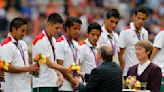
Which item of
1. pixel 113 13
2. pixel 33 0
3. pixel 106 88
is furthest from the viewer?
pixel 33 0

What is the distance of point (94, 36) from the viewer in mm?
14000

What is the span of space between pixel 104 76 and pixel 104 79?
0.15 ft

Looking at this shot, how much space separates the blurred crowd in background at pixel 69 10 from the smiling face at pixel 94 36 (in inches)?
376

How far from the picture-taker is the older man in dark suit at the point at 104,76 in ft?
39.0

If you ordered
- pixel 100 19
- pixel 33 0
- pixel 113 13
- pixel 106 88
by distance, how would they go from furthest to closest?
pixel 33 0
pixel 100 19
pixel 113 13
pixel 106 88

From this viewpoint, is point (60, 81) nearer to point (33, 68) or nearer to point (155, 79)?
point (33, 68)

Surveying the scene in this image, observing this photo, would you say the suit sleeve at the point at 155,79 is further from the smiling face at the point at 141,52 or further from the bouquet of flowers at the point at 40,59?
the bouquet of flowers at the point at 40,59

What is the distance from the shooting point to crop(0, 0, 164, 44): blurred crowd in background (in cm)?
2423

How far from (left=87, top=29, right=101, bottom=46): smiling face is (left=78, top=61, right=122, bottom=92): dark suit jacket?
6.48 feet

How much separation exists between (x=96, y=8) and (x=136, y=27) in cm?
1063

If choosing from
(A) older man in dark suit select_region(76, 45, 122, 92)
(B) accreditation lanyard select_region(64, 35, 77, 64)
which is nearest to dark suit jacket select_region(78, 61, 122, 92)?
(A) older man in dark suit select_region(76, 45, 122, 92)

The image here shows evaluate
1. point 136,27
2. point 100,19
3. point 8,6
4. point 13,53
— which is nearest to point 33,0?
point 8,6

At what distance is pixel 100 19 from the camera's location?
2447cm

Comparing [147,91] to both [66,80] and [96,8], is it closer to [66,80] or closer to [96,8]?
[66,80]
